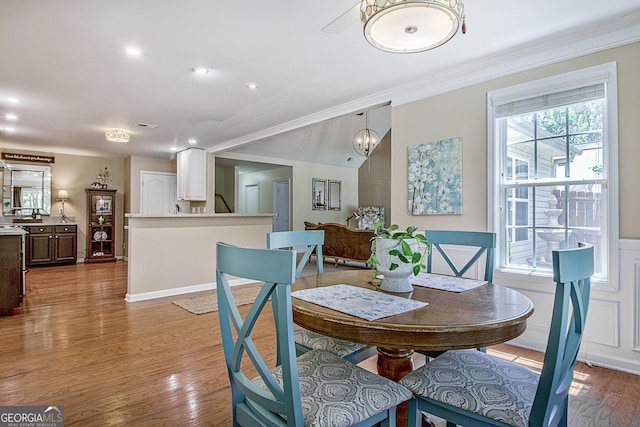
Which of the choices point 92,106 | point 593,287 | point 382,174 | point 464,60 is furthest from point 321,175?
point 593,287

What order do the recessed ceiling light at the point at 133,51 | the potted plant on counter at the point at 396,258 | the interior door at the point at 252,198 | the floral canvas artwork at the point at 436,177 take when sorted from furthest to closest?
the interior door at the point at 252,198, the floral canvas artwork at the point at 436,177, the recessed ceiling light at the point at 133,51, the potted plant on counter at the point at 396,258

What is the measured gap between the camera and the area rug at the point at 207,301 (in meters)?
3.89

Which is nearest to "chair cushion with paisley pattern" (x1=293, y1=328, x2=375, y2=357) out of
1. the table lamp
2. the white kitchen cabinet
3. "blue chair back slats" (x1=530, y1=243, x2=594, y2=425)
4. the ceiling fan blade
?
"blue chair back slats" (x1=530, y1=243, x2=594, y2=425)

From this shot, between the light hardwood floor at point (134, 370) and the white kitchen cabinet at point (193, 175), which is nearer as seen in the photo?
the light hardwood floor at point (134, 370)

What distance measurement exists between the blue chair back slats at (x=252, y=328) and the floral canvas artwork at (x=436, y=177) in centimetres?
256

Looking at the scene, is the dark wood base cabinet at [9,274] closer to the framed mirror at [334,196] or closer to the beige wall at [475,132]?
the beige wall at [475,132]

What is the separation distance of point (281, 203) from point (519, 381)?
8.46 metres

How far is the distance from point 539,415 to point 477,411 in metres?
0.17

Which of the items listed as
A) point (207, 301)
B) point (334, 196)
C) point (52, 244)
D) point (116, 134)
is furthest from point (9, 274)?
point (334, 196)

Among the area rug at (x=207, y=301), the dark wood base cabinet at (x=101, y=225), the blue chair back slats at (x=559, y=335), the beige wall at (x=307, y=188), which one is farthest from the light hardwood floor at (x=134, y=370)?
the beige wall at (x=307, y=188)

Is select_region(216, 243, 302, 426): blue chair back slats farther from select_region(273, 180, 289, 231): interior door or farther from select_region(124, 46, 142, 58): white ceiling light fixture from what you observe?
select_region(273, 180, 289, 231): interior door

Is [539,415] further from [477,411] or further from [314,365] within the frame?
[314,365]

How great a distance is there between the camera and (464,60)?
2977 mm

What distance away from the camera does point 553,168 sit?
2.77 metres
